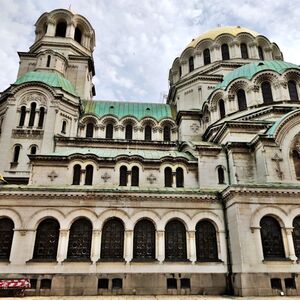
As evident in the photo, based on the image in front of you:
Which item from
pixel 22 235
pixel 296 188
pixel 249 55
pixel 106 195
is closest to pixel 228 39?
pixel 249 55

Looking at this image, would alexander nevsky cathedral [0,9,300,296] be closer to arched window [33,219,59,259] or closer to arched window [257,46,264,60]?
arched window [33,219,59,259]

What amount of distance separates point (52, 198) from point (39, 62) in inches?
902

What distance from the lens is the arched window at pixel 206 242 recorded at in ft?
58.0

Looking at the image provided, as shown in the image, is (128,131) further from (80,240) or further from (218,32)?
(218,32)

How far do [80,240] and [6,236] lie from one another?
449 centimetres

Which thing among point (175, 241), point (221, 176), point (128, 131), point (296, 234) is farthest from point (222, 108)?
point (175, 241)

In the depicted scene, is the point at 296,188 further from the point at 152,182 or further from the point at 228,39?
the point at 228,39

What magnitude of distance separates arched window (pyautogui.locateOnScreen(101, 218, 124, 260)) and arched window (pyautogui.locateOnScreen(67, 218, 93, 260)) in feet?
2.90

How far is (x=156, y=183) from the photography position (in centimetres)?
2372

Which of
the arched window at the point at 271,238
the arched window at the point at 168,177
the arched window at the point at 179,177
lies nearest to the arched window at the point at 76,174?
the arched window at the point at 168,177

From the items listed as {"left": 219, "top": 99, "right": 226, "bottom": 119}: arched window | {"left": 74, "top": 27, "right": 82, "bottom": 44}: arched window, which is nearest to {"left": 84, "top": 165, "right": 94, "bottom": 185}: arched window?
{"left": 219, "top": 99, "right": 226, "bottom": 119}: arched window

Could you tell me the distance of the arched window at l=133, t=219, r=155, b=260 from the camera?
57.1 ft

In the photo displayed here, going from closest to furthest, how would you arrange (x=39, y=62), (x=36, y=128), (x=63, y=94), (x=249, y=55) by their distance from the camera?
(x=36, y=128) < (x=63, y=94) < (x=39, y=62) < (x=249, y=55)

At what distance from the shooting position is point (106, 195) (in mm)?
18125
